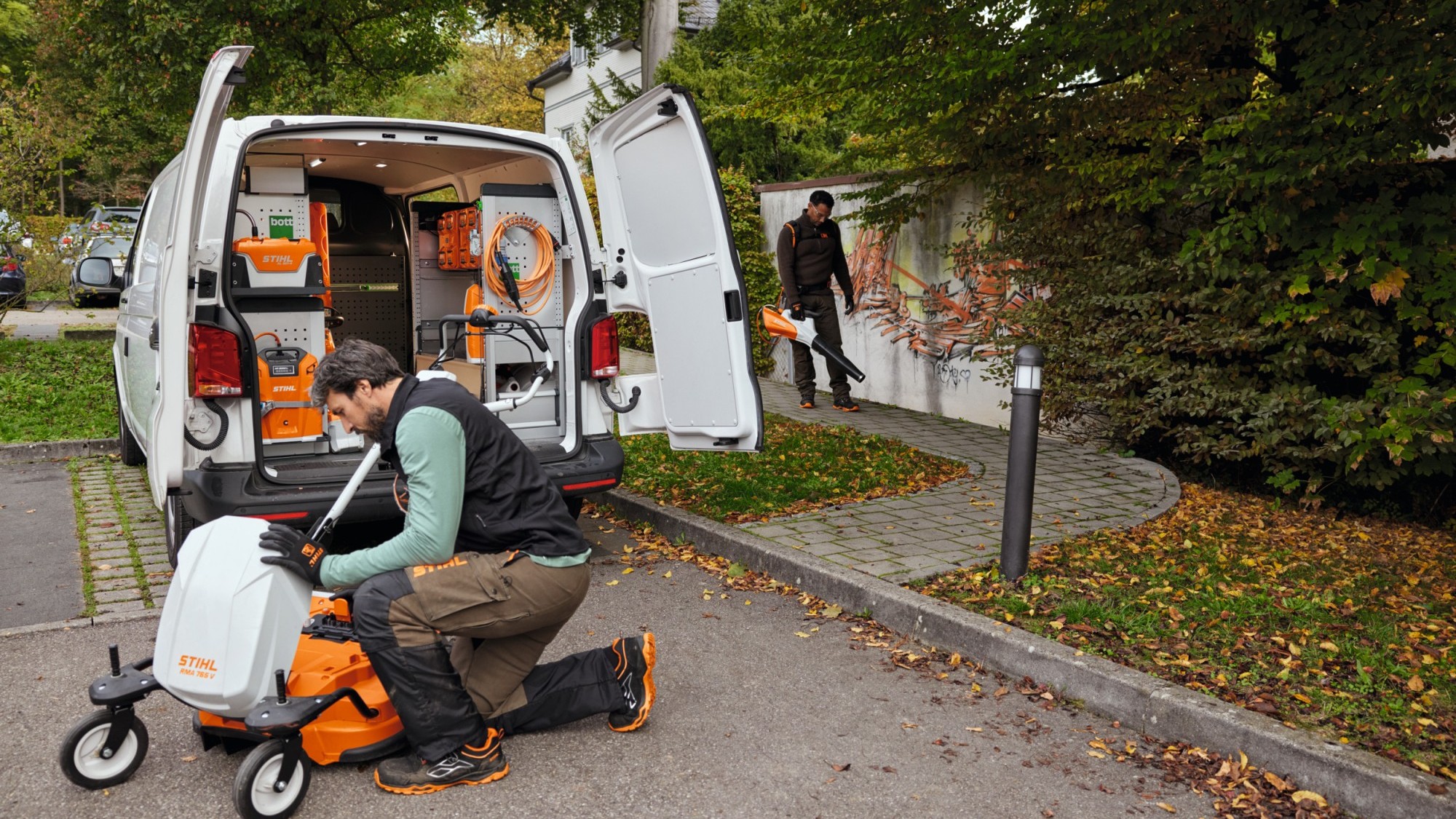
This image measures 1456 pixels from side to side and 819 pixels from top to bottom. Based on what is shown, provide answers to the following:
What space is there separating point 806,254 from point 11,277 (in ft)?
40.6

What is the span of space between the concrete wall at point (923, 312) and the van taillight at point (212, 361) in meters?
5.57

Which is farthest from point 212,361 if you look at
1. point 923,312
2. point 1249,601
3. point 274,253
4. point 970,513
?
point 923,312

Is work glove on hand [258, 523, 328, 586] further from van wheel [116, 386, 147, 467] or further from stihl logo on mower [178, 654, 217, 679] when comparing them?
van wheel [116, 386, 147, 467]

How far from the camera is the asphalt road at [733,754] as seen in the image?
3.27 meters

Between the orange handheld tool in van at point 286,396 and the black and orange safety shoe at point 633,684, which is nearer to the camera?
the black and orange safety shoe at point 633,684

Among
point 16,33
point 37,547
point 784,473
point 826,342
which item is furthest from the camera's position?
point 16,33

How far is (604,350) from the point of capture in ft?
19.2

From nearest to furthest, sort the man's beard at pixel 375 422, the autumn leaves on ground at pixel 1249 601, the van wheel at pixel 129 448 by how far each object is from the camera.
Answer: the man's beard at pixel 375 422
the autumn leaves on ground at pixel 1249 601
the van wheel at pixel 129 448

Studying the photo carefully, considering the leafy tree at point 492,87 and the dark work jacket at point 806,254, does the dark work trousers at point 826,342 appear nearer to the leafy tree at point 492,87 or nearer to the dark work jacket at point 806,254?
the dark work jacket at point 806,254

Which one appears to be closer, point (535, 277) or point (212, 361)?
point (212, 361)

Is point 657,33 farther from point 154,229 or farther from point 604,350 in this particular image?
point 604,350

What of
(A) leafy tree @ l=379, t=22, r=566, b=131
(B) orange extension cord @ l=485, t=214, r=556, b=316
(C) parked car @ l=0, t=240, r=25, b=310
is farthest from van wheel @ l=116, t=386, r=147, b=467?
(A) leafy tree @ l=379, t=22, r=566, b=131

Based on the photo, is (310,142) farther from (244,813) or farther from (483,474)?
(244,813)

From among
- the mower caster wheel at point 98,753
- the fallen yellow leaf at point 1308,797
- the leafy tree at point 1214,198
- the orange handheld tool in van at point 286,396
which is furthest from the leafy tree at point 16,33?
the fallen yellow leaf at point 1308,797
